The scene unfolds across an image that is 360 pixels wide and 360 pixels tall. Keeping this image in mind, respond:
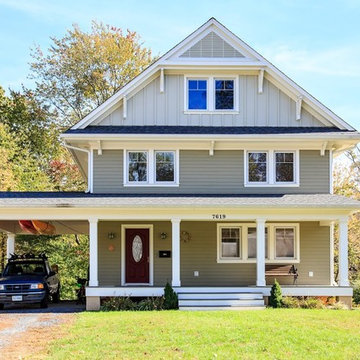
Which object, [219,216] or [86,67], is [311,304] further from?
[86,67]

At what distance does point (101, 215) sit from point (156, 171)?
3.12 metres

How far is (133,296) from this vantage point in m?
18.3

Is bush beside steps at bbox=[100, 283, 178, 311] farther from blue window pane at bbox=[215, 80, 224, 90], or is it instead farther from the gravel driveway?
blue window pane at bbox=[215, 80, 224, 90]

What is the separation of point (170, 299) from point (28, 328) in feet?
16.0

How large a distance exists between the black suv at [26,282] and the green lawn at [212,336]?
3.46 m

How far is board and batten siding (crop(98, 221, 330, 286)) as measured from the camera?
20969 millimetres

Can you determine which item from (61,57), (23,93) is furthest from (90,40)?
(23,93)

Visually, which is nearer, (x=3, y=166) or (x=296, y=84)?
(x=296, y=84)

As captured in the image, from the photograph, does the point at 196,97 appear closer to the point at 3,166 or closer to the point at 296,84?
the point at 296,84

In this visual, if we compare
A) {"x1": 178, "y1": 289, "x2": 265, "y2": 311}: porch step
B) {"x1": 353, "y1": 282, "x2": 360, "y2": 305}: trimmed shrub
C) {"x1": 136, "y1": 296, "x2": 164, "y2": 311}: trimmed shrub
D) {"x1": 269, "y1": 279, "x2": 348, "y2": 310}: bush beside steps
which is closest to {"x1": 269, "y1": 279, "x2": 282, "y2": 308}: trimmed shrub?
{"x1": 269, "y1": 279, "x2": 348, "y2": 310}: bush beside steps

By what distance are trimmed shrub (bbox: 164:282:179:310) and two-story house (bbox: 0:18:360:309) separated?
328 centimetres

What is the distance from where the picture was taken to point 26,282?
18453 mm

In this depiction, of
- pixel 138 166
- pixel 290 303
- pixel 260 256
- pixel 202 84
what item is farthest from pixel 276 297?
pixel 202 84

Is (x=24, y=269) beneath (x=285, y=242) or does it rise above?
beneath
